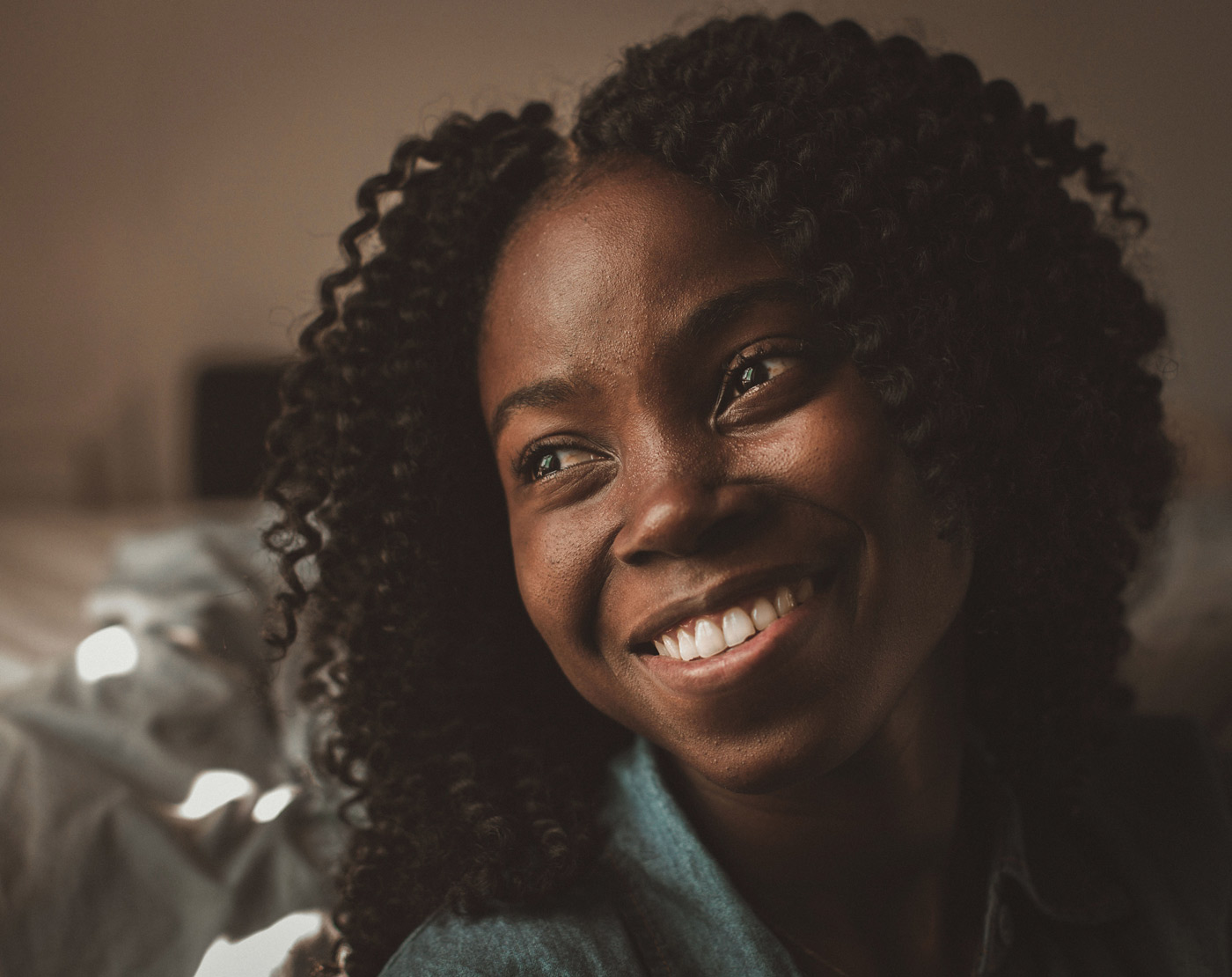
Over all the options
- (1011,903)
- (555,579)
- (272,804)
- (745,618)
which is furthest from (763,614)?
(272,804)

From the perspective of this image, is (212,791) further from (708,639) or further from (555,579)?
(708,639)

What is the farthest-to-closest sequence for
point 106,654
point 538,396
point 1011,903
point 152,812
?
point 106,654 → point 152,812 → point 1011,903 → point 538,396

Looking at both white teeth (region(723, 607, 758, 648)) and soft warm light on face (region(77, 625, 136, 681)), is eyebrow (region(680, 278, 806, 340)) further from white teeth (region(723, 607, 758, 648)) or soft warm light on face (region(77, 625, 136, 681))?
soft warm light on face (region(77, 625, 136, 681))

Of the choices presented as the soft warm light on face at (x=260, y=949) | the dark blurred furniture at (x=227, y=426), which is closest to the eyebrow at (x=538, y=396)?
the soft warm light on face at (x=260, y=949)

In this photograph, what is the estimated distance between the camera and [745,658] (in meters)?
0.76

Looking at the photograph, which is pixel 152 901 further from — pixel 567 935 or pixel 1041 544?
pixel 1041 544

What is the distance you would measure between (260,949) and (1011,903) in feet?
2.35

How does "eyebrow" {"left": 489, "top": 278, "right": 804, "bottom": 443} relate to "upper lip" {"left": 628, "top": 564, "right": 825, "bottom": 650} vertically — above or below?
above

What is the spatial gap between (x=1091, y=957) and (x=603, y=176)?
805mm

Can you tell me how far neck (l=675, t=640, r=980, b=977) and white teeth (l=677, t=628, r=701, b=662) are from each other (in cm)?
17

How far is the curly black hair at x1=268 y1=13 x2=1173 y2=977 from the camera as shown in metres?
0.82

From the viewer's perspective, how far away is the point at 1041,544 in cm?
89

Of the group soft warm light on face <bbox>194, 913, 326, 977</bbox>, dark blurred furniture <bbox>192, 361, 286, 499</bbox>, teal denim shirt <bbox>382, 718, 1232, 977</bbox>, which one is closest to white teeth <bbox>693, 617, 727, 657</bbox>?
teal denim shirt <bbox>382, 718, 1232, 977</bbox>

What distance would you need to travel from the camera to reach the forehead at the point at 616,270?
778 millimetres
